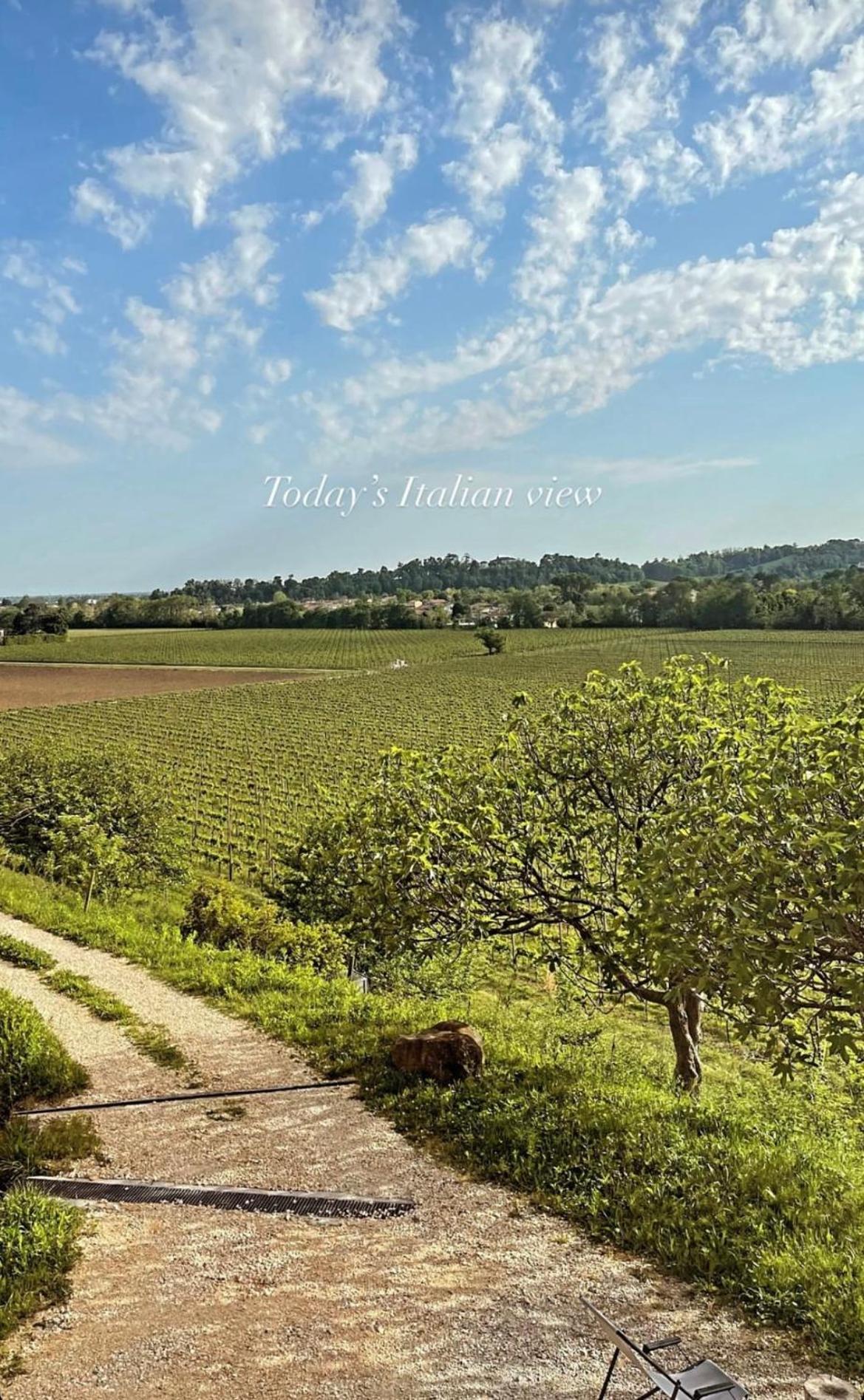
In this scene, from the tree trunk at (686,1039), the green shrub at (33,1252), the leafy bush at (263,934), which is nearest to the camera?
the green shrub at (33,1252)

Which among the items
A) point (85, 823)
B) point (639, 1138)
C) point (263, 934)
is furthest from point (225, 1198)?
point (85, 823)

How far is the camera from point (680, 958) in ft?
26.4

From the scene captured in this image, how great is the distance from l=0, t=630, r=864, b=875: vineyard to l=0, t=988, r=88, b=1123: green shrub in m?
7.09

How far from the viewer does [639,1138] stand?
29.8ft

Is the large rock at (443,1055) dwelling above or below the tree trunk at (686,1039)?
above

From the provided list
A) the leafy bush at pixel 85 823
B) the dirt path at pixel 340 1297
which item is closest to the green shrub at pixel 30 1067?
the dirt path at pixel 340 1297

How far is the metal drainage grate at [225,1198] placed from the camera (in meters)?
8.24

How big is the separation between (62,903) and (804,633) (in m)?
136

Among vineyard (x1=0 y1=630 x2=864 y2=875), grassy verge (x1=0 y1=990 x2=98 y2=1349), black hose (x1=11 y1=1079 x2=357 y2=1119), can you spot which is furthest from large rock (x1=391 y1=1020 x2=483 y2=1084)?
vineyard (x1=0 y1=630 x2=864 y2=875)

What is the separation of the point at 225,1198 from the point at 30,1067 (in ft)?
12.1

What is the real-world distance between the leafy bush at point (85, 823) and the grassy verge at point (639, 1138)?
26.7 feet

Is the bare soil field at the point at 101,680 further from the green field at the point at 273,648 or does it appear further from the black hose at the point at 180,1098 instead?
the black hose at the point at 180,1098

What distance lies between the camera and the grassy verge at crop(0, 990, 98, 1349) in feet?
23.3

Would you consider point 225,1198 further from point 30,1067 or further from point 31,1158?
point 30,1067
